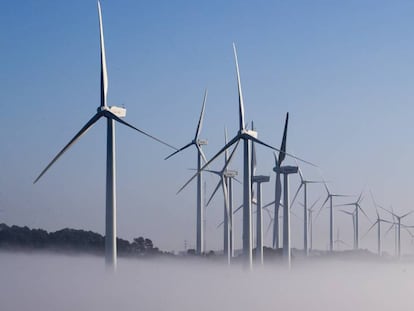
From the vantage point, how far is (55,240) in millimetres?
172750

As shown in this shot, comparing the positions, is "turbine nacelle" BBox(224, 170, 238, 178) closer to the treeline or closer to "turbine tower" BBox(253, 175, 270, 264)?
"turbine tower" BBox(253, 175, 270, 264)

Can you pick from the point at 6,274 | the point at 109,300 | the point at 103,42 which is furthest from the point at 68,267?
the point at 103,42

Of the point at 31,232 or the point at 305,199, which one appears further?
the point at 31,232

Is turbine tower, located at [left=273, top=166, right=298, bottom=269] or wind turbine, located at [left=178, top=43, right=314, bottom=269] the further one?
turbine tower, located at [left=273, top=166, right=298, bottom=269]

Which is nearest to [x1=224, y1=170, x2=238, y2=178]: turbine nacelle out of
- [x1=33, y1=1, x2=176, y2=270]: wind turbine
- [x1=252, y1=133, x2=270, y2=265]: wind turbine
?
[x1=252, y1=133, x2=270, y2=265]: wind turbine

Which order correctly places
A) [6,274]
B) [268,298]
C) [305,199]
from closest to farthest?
[268,298] < [6,274] < [305,199]

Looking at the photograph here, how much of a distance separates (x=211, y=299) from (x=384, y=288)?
177ft

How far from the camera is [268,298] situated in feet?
335

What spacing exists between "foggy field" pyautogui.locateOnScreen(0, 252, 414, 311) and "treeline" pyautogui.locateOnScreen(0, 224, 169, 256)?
762 centimetres

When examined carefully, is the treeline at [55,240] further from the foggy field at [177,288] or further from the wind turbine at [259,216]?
the wind turbine at [259,216]

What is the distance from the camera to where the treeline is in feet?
535

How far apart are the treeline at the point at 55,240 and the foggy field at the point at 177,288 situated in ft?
25.0

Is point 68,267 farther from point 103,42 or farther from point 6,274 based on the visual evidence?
point 103,42

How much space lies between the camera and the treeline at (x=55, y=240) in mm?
163125
